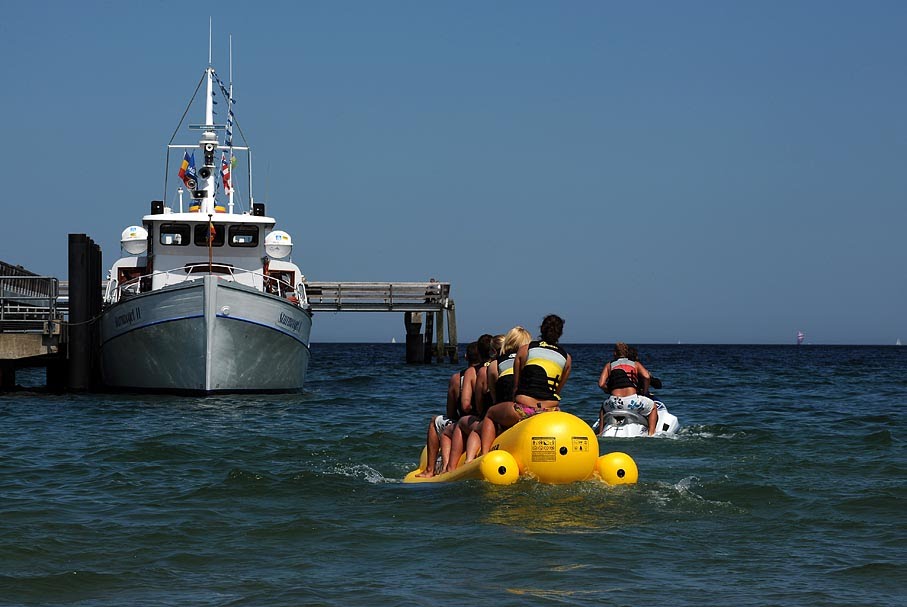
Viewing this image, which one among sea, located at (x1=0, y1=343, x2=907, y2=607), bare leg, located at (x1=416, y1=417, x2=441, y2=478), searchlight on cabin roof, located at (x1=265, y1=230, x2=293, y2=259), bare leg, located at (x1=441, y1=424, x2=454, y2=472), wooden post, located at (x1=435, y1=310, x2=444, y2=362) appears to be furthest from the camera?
wooden post, located at (x1=435, y1=310, x2=444, y2=362)

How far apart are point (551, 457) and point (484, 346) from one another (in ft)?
5.52

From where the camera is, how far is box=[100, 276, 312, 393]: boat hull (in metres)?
22.4

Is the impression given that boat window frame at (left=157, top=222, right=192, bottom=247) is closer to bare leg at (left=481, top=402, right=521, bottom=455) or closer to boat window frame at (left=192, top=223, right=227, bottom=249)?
boat window frame at (left=192, top=223, right=227, bottom=249)

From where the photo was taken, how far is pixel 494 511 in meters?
9.37

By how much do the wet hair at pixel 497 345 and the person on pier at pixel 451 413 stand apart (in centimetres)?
23

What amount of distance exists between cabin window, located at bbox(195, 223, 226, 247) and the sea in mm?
9132

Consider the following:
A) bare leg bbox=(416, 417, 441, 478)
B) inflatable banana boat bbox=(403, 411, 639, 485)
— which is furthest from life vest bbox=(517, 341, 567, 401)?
bare leg bbox=(416, 417, 441, 478)

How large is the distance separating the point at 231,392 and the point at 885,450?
13.1m

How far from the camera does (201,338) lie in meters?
22.5

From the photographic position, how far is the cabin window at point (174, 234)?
25531 mm

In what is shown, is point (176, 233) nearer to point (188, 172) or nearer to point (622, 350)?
point (188, 172)

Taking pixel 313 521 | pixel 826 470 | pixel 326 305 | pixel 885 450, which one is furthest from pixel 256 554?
pixel 326 305

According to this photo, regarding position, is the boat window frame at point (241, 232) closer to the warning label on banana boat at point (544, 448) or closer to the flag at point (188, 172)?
the flag at point (188, 172)

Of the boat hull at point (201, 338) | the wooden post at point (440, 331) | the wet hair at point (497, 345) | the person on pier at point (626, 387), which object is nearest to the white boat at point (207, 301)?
the boat hull at point (201, 338)
